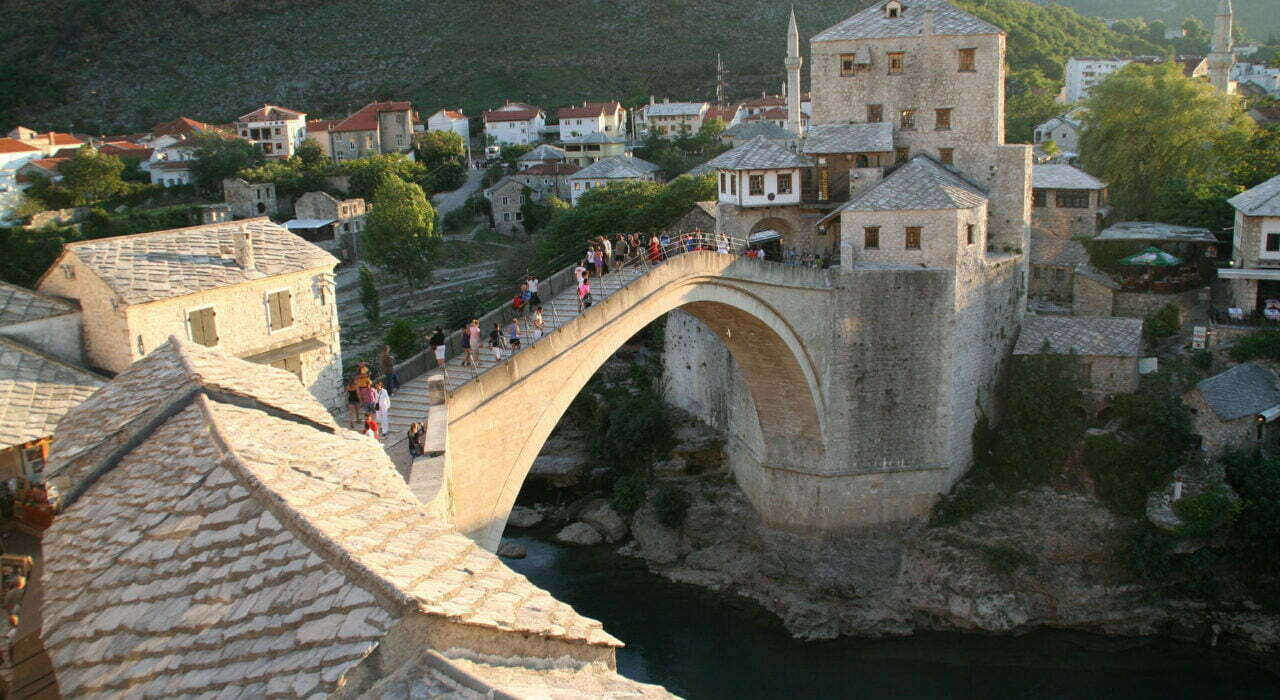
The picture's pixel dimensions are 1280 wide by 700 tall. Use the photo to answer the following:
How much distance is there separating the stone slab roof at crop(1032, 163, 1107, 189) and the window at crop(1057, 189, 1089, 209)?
1.07ft

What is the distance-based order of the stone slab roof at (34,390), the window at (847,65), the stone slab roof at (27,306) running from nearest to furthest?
1. the stone slab roof at (34,390)
2. the stone slab roof at (27,306)
3. the window at (847,65)

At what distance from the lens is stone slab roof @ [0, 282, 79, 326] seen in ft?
50.4

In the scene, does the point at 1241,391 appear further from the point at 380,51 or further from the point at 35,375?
the point at 380,51

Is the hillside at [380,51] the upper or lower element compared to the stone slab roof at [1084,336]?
upper

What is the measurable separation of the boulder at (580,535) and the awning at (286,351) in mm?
15014

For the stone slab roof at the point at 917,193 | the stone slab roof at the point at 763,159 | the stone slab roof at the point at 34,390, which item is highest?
Answer: the stone slab roof at the point at 763,159

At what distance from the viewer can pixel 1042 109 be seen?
6362 centimetres

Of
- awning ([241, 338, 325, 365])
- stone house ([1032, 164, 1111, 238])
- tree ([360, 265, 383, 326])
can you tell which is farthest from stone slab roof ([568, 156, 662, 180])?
awning ([241, 338, 325, 365])

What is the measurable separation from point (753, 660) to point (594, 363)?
9.26 metres

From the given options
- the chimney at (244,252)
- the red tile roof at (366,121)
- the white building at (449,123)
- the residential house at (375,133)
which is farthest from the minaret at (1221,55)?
the red tile roof at (366,121)

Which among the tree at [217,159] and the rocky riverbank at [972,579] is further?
the tree at [217,159]

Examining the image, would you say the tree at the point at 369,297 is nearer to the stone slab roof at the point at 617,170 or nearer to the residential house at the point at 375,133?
the stone slab roof at the point at 617,170

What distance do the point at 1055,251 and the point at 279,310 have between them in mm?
26317

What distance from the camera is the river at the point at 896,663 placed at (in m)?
24.7
